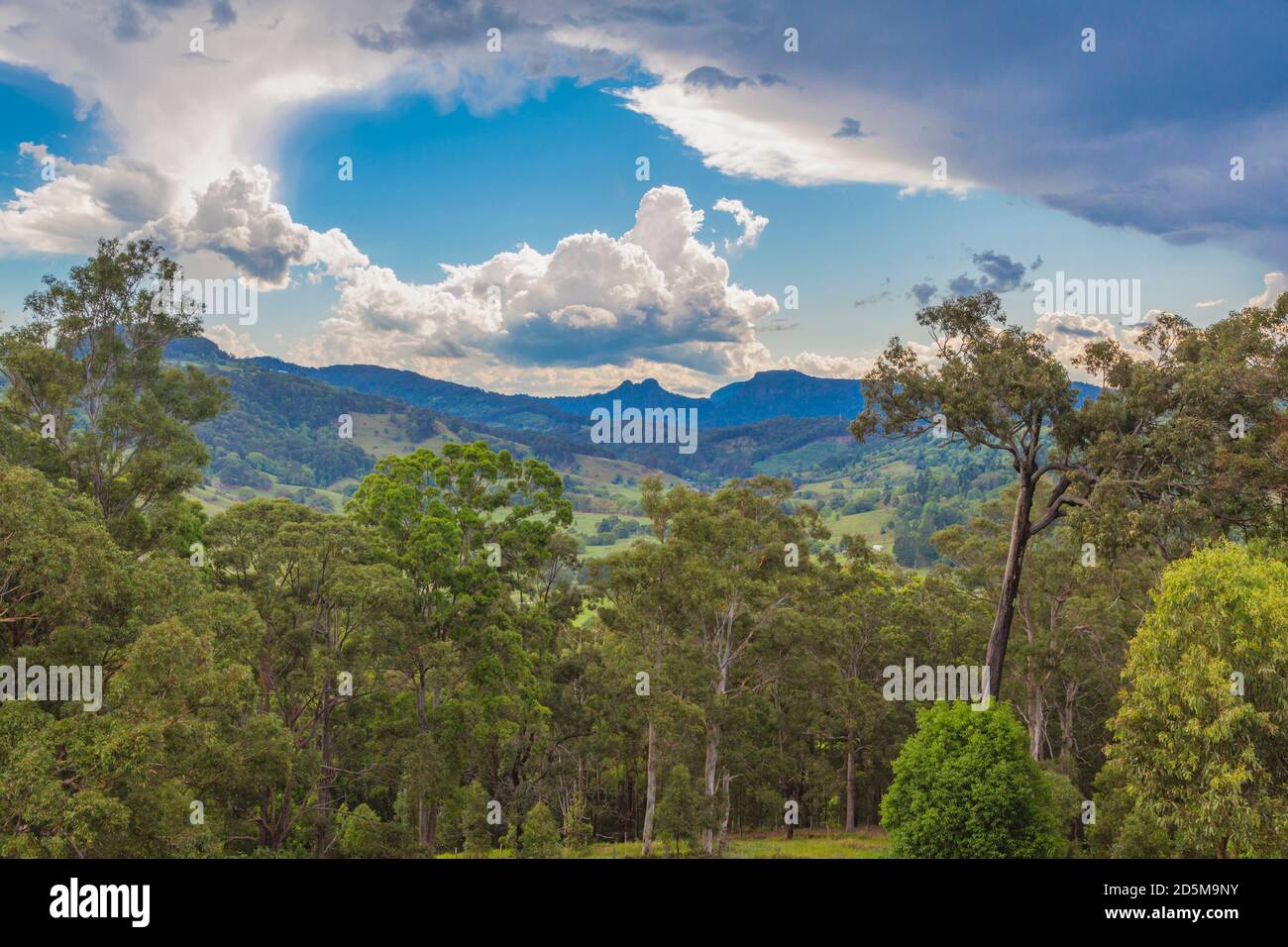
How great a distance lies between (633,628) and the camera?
3691 cm

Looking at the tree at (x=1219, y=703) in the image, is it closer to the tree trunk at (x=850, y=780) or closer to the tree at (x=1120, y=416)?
the tree at (x=1120, y=416)

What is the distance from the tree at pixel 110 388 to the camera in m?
29.1

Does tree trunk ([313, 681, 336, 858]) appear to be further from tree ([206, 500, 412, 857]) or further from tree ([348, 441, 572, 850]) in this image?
tree ([348, 441, 572, 850])

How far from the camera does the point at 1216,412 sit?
23.9 meters

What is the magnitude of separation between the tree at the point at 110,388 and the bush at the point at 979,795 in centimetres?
2635

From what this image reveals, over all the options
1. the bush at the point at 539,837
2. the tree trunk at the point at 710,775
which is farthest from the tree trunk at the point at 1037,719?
the bush at the point at 539,837

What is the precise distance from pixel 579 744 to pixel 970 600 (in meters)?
23.0

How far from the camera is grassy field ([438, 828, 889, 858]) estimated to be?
37516 millimetres

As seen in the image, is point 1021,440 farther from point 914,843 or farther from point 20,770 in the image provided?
point 20,770

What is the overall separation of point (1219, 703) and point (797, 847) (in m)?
25.7

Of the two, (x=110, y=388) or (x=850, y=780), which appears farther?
(x=850, y=780)

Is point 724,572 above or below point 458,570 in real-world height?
below
